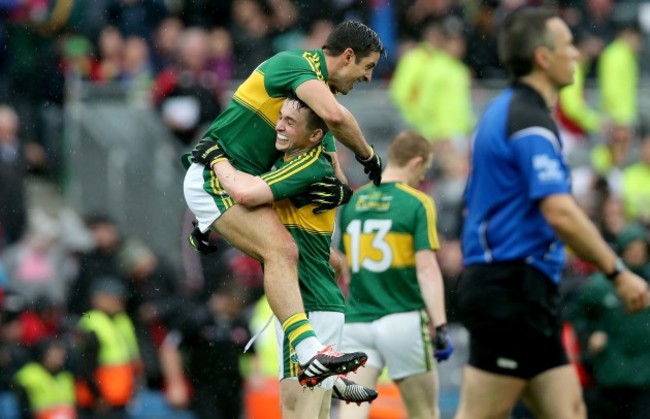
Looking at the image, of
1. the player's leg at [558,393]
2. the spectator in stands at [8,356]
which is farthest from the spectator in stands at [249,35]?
the player's leg at [558,393]

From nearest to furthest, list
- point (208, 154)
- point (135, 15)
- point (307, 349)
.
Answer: point (307, 349) < point (208, 154) < point (135, 15)

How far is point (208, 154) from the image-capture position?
897 centimetres

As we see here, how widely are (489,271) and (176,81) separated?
35.0ft

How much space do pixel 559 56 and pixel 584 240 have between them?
983 mm

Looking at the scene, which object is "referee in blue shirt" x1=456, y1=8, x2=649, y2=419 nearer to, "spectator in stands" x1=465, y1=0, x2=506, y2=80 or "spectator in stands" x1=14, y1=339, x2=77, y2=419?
"spectator in stands" x1=14, y1=339, x2=77, y2=419

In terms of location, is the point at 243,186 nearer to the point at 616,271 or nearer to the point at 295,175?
the point at 295,175

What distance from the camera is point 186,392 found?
15250 millimetres

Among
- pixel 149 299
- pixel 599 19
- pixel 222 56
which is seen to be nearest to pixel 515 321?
pixel 149 299

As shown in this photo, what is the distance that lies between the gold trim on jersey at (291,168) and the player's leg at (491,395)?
160 centimetres

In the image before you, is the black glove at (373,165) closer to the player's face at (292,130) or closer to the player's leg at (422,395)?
the player's face at (292,130)

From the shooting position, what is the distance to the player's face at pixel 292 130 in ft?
28.7

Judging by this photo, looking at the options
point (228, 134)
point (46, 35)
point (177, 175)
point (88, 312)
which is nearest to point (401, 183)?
point (228, 134)

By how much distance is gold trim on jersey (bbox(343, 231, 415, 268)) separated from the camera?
11.0 meters

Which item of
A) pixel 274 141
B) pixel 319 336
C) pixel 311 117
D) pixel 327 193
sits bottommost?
pixel 319 336
